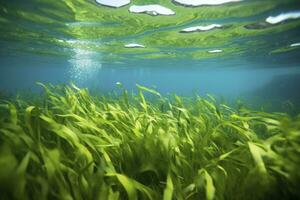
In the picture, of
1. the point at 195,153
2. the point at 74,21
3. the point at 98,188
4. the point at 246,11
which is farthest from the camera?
the point at 74,21

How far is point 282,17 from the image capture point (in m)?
11.5

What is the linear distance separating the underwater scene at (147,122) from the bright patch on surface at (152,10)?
0.05 metres

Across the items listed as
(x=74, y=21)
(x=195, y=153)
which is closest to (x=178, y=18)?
(x=74, y=21)

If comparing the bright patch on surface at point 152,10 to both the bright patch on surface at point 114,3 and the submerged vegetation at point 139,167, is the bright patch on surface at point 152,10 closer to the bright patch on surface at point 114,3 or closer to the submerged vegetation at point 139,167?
the bright patch on surface at point 114,3

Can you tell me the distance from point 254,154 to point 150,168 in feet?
3.97

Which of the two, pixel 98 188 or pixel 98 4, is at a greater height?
pixel 98 4

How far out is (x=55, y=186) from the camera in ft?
6.97

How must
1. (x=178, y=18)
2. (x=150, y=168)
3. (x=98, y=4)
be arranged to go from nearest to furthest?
1. (x=150, y=168)
2. (x=98, y=4)
3. (x=178, y=18)

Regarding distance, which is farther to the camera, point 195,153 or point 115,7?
point 115,7

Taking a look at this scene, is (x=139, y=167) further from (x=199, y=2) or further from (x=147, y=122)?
(x=199, y=2)

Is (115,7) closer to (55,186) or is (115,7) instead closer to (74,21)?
(74,21)

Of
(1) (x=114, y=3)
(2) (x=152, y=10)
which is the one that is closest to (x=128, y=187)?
(1) (x=114, y=3)

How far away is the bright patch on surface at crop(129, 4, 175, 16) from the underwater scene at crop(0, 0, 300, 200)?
0.16ft

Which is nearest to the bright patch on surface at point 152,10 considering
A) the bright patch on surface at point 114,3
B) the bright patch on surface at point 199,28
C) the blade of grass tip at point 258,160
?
the bright patch on surface at point 114,3
